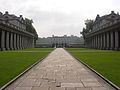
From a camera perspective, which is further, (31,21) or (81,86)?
(31,21)

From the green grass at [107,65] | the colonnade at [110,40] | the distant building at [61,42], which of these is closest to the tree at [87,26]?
the distant building at [61,42]

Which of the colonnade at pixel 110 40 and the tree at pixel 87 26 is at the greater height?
the tree at pixel 87 26

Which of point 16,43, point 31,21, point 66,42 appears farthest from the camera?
point 66,42

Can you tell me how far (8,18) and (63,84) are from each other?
94076mm

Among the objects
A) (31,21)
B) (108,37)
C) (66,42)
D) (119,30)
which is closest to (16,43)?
(108,37)

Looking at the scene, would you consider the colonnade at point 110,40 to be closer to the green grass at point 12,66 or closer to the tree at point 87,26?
the green grass at point 12,66

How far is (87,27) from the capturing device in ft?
473

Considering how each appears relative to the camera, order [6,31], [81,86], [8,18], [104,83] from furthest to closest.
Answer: [8,18]
[6,31]
[104,83]
[81,86]

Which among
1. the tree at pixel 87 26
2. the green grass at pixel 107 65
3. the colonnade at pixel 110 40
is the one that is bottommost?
the green grass at pixel 107 65

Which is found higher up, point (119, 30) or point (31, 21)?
point (31, 21)

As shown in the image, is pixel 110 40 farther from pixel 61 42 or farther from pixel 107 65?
pixel 61 42

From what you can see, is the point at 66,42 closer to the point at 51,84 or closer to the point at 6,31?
the point at 6,31

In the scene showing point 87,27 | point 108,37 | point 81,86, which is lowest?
point 81,86

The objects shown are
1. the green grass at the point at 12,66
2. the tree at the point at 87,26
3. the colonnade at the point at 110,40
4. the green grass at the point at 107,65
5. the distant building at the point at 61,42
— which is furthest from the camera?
the distant building at the point at 61,42
